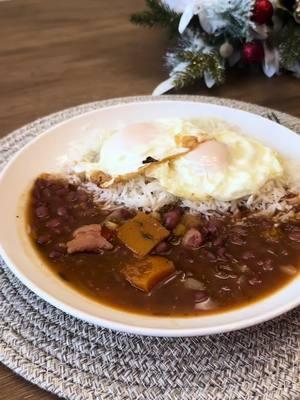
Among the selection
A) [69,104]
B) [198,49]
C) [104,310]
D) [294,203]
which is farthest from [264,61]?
[104,310]

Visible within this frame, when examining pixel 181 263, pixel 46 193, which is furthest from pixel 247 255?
pixel 46 193

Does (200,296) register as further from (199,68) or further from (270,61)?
(270,61)

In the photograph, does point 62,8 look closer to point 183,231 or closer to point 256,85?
point 256,85

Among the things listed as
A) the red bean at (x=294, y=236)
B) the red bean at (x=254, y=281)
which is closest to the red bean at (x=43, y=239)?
the red bean at (x=254, y=281)

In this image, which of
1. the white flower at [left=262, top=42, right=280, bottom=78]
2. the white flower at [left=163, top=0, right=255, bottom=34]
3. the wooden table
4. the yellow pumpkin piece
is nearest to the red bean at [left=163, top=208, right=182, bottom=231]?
the yellow pumpkin piece

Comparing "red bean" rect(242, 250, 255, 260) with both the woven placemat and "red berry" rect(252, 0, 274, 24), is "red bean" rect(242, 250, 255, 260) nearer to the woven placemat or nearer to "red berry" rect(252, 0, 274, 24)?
the woven placemat
